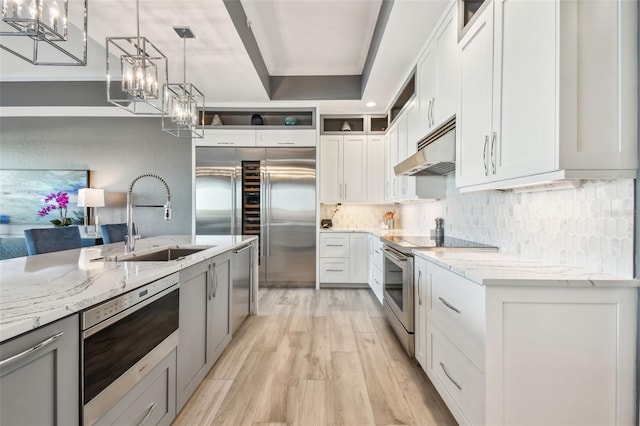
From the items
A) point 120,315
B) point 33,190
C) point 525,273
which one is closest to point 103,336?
point 120,315

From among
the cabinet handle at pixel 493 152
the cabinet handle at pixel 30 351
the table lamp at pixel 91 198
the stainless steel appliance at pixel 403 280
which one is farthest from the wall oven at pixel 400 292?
the table lamp at pixel 91 198

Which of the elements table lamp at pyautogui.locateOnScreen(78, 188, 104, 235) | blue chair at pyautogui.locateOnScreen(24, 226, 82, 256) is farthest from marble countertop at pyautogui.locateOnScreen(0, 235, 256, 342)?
table lamp at pyautogui.locateOnScreen(78, 188, 104, 235)

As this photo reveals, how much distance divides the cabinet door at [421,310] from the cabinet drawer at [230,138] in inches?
130

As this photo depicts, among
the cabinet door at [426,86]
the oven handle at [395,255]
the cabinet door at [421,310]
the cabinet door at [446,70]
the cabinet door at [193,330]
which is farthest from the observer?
the cabinet door at [426,86]

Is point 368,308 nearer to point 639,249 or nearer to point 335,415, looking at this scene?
point 335,415

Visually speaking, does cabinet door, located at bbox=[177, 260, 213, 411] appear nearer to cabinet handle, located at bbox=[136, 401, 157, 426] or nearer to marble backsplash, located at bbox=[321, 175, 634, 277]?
cabinet handle, located at bbox=[136, 401, 157, 426]

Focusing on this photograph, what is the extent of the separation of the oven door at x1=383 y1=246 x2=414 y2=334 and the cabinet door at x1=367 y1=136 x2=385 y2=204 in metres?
1.89

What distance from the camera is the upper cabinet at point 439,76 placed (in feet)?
7.41

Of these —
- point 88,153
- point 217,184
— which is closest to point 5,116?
point 88,153

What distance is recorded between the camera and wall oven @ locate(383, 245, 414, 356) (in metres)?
2.35

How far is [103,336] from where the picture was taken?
107 cm

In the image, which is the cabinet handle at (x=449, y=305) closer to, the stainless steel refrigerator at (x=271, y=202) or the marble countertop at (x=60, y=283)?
the marble countertop at (x=60, y=283)

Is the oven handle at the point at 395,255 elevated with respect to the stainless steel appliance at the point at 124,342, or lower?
elevated

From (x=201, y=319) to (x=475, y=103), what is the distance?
218cm
